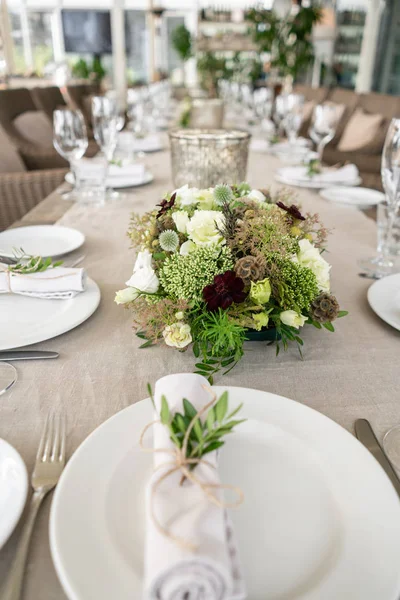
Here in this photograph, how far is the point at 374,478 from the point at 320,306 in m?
0.27

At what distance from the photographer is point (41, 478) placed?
1.37 feet

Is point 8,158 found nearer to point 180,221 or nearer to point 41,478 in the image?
point 180,221

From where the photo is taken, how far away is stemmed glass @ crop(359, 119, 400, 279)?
93 cm

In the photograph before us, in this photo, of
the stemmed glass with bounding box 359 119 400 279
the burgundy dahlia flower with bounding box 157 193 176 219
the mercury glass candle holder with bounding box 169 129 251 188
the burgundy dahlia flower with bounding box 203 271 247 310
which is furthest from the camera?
the mercury glass candle holder with bounding box 169 129 251 188

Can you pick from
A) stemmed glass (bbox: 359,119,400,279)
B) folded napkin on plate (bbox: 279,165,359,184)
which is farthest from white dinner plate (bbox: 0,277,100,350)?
folded napkin on plate (bbox: 279,165,359,184)

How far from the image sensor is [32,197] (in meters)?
1.81

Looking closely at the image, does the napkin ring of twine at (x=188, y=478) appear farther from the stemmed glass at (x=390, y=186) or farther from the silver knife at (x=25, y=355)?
the stemmed glass at (x=390, y=186)

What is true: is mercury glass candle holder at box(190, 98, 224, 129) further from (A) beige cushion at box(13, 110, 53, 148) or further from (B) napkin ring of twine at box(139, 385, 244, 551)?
(B) napkin ring of twine at box(139, 385, 244, 551)

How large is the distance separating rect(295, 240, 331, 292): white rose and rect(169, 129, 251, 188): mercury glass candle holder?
1.94ft

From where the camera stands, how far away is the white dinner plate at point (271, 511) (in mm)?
317

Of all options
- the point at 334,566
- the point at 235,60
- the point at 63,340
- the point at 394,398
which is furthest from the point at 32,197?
the point at 235,60

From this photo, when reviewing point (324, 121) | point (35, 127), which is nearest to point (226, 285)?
point (324, 121)

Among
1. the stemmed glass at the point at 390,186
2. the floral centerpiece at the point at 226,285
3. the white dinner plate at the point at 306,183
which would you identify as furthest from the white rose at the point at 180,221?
the white dinner plate at the point at 306,183

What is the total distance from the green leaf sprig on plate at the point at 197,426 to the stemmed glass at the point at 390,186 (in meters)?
0.63
